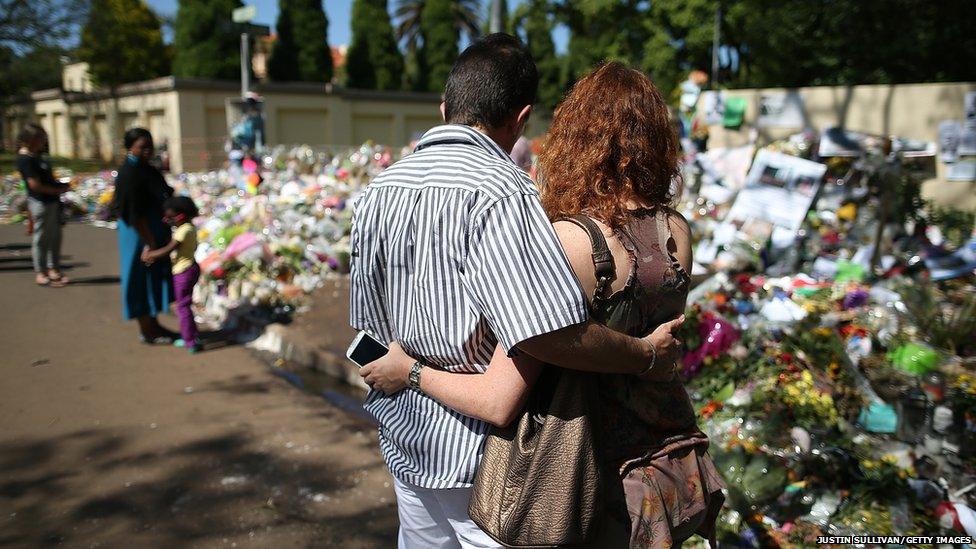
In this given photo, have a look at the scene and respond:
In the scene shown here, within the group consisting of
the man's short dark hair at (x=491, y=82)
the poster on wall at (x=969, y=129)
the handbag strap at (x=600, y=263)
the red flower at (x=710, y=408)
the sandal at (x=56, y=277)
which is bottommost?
the sandal at (x=56, y=277)

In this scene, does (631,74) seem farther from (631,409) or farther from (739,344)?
(739,344)

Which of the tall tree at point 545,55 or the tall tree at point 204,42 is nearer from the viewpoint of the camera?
the tall tree at point 204,42

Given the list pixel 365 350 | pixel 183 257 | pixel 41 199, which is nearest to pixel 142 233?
pixel 183 257

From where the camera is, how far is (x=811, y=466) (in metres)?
3.00

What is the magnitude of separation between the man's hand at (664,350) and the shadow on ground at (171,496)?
1916 mm

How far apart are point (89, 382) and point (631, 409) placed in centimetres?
442

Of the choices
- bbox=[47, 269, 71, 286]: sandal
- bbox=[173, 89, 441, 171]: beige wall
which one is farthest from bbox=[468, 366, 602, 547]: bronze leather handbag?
bbox=[173, 89, 441, 171]: beige wall

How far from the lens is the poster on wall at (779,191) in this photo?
22.3 feet

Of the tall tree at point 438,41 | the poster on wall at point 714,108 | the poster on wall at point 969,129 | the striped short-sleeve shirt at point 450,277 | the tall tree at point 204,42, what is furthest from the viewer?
the tall tree at point 438,41

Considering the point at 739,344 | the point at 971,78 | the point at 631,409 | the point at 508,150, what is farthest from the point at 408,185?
the point at 971,78

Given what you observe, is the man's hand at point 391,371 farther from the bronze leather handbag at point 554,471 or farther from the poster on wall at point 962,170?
the poster on wall at point 962,170

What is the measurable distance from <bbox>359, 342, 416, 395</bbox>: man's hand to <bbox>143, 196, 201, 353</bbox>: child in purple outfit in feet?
14.0

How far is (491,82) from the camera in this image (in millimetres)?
1520

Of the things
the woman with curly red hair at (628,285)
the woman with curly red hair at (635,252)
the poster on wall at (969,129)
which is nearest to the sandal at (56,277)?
the woman with curly red hair at (628,285)
